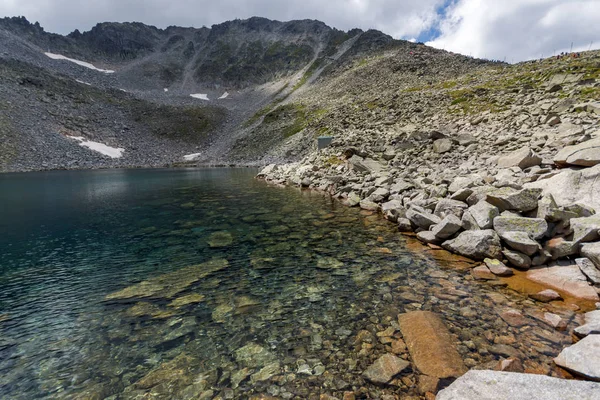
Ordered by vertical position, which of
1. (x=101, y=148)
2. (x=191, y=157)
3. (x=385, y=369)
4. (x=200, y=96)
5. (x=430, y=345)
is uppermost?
(x=200, y=96)

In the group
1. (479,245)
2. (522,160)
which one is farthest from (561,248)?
(522,160)

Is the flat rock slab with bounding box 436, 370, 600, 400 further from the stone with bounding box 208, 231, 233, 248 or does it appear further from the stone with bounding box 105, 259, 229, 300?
the stone with bounding box 208, 231, 233, 248

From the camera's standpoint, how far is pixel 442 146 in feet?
85.8

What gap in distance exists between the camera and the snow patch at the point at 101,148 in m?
87.6

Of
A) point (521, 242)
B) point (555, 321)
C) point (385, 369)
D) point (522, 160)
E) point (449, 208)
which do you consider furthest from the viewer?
point (522, 160)

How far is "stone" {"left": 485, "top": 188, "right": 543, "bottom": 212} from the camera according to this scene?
10758mm

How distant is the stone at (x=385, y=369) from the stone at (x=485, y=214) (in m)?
7.55

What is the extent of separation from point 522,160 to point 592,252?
9313 mm

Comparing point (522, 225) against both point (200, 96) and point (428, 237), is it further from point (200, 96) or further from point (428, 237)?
point (200, 96)

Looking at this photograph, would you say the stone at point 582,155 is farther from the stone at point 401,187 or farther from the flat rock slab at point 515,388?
the flat rock slab at point 515,388

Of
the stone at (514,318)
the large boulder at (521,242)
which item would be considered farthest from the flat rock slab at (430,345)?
the large boulder at (521,242)

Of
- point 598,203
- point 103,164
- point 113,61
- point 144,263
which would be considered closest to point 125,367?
point 144,263

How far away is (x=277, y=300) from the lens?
324 inches

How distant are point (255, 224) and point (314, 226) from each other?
3617 mm
